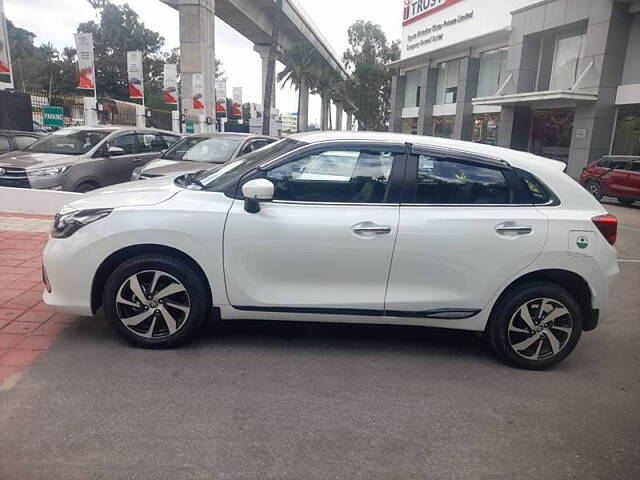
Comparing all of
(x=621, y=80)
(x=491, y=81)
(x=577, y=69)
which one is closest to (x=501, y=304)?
(x=621, y=80)

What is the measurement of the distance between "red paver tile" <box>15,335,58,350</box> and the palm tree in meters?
45.5

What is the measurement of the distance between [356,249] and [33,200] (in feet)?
23.5

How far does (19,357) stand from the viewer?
3760 millimetres

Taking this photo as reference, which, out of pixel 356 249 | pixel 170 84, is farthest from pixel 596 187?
pixel 170 84

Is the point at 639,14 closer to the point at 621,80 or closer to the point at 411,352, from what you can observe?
the point at 621,80

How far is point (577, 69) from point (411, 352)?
75.6ft

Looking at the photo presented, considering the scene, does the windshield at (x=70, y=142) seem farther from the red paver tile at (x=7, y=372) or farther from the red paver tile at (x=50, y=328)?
the red paver tile at (x=7, y=372)

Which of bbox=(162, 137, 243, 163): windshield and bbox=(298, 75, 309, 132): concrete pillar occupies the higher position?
bbox=(298, 75, 309, 132): concrete pillar

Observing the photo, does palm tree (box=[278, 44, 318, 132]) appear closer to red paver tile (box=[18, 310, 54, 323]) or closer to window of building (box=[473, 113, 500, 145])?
window of building (box=[473, 113, 500, 145])

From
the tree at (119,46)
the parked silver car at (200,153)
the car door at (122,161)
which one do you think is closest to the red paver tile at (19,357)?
the parked silver car at (200,153)

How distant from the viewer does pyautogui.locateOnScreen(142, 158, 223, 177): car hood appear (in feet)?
30.0

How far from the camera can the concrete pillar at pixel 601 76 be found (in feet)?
67.5

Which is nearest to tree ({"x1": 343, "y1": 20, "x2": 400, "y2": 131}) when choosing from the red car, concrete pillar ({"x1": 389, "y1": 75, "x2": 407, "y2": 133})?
concrete pillar ({"x1": 389, "y1": 75, "x2": 407, "y2": 133})

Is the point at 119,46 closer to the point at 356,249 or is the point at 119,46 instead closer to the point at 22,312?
the point at 22,312
